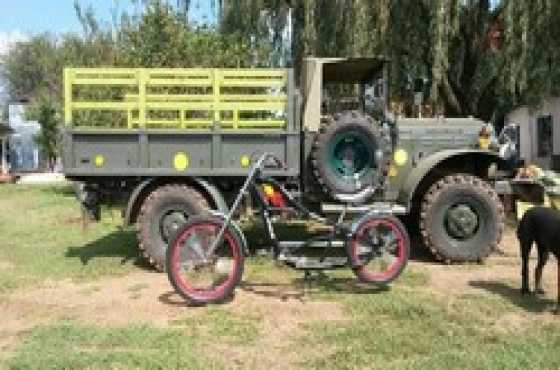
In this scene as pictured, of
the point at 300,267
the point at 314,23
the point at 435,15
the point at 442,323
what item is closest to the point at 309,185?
the point at 300,267

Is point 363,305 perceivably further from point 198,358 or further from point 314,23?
point 314,23

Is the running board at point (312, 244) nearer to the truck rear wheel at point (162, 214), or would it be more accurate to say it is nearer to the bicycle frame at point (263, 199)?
the bicycle frame at point (263, 199)

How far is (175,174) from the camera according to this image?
926 cm

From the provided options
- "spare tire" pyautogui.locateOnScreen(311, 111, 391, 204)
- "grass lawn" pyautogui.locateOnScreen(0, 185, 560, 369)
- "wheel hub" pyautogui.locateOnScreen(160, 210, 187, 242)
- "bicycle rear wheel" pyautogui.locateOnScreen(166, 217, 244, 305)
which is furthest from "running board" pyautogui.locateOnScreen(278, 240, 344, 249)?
"wheel hub" pyautogui.locateOnScreen(160, 210, 187, 242)

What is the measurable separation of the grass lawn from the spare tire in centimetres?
104

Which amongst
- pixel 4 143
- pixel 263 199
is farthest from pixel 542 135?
pixel 4 143

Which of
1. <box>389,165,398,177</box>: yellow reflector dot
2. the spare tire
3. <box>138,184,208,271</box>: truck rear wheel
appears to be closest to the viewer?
<box>138,184,208,271</box>: truck rear wheel

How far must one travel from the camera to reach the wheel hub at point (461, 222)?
9680 mm

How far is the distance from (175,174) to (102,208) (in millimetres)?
1160

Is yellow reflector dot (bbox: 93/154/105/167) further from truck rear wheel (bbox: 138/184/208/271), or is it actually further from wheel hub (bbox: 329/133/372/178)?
wheel hub (bbox: 329/133/372/178)

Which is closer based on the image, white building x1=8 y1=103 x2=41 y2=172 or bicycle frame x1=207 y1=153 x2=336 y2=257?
bicycle frame x1=207 y1=153 x2=336 y2=257

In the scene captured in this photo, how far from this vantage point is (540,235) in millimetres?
7555

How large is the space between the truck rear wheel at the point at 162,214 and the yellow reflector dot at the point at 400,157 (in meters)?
2.36

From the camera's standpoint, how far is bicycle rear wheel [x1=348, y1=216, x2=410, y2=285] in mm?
7988
